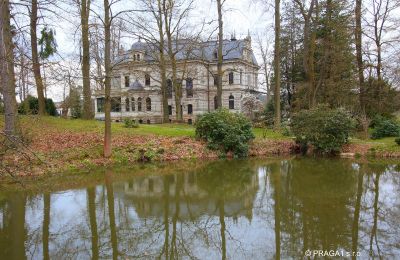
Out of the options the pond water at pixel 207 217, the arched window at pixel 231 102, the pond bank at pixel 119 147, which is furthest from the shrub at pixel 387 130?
the arched window at pixel 231 102

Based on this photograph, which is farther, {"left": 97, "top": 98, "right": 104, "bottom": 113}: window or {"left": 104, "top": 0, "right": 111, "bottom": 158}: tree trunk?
{"left": 97, "top": 98, "right": 104, "bottom": 113}: window

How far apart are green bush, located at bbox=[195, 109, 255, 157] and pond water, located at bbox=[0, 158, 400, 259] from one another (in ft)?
21.7

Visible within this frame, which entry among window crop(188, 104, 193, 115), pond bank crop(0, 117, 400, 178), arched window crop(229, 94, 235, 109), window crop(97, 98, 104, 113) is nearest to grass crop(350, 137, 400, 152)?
pond bank crop(0, 117, 400, 178)

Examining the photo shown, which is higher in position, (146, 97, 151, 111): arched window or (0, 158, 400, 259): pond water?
(146, 97, 151, 111): arched window

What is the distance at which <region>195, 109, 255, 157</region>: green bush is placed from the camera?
68.1ft

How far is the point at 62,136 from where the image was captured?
20.4 metres

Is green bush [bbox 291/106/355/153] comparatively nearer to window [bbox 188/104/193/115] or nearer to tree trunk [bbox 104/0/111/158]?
tree trunk [bbox 104/0/111/158]

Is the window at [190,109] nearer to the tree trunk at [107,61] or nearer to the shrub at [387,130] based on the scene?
the shrub at [387,130]

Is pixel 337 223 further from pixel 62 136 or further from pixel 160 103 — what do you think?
pixel 160 103

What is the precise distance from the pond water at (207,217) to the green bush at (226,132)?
6.61m

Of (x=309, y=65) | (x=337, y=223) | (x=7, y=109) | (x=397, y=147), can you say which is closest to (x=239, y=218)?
(x=337, y=223)

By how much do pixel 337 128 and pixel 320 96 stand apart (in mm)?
9522

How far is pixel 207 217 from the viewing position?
869 cm

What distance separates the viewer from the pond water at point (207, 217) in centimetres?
664
